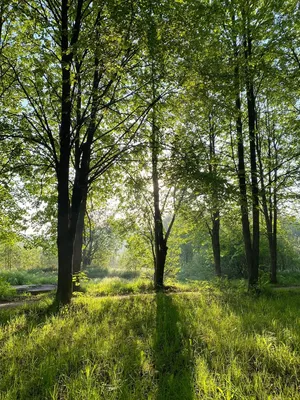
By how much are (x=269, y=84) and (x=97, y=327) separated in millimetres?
10672

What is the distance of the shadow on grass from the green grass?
0.04 feet

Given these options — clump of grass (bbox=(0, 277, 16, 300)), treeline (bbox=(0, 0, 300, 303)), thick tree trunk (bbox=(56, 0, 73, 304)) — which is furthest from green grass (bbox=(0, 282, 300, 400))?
clump of grass (bbox=(0, 277, 16, 300))

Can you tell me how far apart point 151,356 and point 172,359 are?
289 millimetres

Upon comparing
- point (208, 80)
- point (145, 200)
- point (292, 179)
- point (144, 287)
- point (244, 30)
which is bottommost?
point (144, 287)

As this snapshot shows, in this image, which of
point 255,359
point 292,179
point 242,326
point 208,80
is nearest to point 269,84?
point 208,80

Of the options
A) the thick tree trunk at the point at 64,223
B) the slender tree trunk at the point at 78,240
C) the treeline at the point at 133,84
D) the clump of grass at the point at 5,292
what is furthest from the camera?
the slender tree trunk at the point at 78,240

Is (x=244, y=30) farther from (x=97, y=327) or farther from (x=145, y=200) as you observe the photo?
(x=97, y=327)

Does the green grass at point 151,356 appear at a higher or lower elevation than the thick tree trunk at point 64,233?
lower

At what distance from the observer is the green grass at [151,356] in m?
2.61

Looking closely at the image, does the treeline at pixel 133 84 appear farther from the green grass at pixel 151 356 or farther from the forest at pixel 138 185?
the green grass at pixel 151 356

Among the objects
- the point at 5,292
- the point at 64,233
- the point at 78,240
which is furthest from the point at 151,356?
the point at 5,292

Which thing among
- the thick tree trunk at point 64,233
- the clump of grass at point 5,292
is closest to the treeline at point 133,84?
the thick tree trunk at point 64,233

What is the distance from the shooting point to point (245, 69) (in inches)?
315

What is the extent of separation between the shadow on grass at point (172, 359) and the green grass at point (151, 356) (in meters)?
0.01
